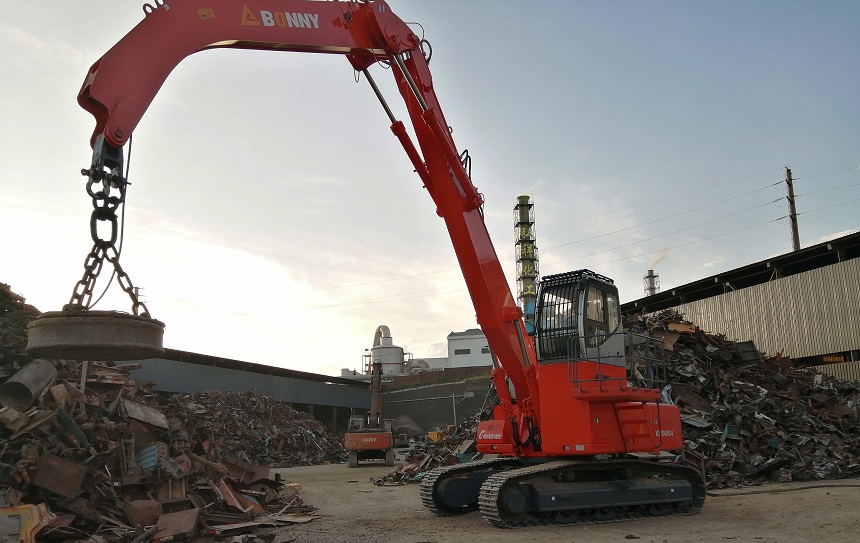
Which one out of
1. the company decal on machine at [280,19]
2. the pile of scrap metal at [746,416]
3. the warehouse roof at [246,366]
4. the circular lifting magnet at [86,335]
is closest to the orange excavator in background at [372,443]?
the pile of scrap metal at [746,416]

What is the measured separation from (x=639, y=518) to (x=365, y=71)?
886 centimetres

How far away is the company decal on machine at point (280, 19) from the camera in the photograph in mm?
8812

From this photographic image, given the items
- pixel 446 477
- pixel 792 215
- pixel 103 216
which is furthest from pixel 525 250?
pixel 103 216

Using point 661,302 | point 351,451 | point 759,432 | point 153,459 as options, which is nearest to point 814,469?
point 759,432

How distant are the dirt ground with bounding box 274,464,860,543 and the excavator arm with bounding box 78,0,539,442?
2.19 meters

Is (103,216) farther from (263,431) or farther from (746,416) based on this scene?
(263,431)

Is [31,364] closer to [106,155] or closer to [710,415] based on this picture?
[106,155]

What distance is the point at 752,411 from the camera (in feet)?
63.6

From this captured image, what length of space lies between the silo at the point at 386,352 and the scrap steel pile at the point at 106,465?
173ft

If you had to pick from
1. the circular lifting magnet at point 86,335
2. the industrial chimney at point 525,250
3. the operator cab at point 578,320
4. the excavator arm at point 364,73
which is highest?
the industrial chimney at point 525,250

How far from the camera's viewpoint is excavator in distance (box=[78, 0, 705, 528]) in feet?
34.9

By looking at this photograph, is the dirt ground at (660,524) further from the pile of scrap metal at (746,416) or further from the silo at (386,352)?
the silo at (386,352)

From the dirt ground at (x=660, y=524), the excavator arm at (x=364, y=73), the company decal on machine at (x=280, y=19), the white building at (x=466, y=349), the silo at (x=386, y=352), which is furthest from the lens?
the white building at (x=466, y=349)

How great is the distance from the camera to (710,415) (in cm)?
1898
